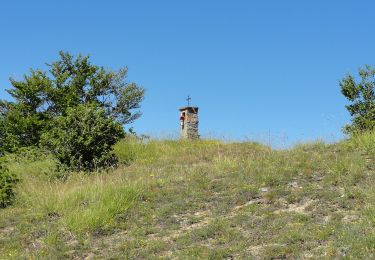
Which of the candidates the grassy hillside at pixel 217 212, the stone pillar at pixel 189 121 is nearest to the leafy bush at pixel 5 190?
the grassy hillside at pixel 217 212

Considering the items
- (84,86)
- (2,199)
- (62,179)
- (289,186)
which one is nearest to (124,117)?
(84,86)

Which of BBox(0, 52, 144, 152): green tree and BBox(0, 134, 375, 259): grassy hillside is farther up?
BBox(0, 52, 144, 152): green tree

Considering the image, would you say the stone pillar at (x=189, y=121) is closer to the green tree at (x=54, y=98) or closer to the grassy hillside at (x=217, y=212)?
the green tree at (x=54, y=98)

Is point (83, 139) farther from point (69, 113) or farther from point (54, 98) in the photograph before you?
point (54, 98)

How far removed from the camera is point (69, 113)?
15.3 meters

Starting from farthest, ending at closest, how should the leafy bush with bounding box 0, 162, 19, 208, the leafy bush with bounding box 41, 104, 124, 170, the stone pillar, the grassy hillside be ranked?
1. the stone pillar
2. the leafy bush with bounding box 41, 104, 124, 170
3. the leafy bush with bounding box 0, 162, 19, 208
4. the grassy hillside

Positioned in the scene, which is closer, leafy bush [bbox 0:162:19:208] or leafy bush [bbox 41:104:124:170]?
leafy bush [bbox 0:162:19:208]

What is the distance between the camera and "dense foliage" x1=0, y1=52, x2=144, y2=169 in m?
15.0

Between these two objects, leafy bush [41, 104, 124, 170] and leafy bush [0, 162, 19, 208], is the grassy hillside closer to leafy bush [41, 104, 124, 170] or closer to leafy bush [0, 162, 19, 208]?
leafy bush [0, 162, 19, 208]

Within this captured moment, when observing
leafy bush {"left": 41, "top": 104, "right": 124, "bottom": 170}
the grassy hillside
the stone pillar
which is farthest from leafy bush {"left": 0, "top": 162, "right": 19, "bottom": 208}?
the stone pillar

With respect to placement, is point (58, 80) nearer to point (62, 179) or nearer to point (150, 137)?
point (150, 137)

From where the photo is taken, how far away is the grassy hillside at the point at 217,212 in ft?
23.6

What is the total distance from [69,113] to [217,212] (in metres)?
7.76

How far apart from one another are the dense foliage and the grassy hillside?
2.51 meters
